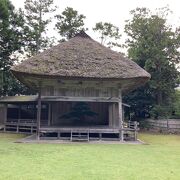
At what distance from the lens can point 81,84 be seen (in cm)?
1839

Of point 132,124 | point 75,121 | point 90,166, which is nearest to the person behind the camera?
point 90,166

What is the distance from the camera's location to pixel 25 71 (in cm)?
1656

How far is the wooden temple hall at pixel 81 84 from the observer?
56.1 feet

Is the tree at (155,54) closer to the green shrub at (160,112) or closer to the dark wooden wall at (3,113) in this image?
the green shrub at (160,112)

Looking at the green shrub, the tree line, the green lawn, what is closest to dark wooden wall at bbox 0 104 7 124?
the tree line

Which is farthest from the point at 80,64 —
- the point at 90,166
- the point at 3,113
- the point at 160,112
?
the point at 160,112

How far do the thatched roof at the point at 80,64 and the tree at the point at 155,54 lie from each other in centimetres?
1019

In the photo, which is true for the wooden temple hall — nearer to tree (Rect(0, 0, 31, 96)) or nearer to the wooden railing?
the wooden railing

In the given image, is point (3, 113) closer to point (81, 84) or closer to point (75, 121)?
point (75, 121)

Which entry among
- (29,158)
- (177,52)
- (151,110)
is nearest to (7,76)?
(151,110)

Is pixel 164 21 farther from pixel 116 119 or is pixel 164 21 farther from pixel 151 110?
pixel 116 119

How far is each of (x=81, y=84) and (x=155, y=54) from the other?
12.6m

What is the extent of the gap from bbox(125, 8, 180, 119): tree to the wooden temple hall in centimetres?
937

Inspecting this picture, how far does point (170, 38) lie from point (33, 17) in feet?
51.6
